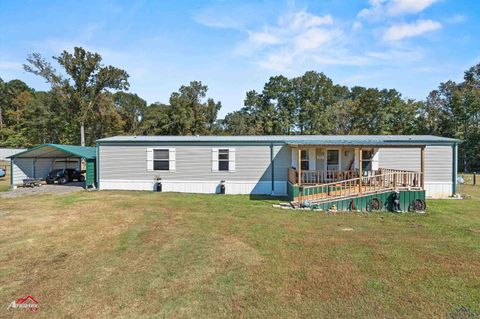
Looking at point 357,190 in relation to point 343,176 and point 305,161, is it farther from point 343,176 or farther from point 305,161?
point 305,161

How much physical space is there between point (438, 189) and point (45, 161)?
24.4 metres

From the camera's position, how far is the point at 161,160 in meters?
14.1

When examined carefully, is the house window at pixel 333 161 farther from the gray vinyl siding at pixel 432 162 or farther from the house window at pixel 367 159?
the gray vinyl siding at pixel 432 162

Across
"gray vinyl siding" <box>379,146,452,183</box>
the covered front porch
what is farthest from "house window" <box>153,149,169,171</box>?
"gray vinyl siding" <box>379,146,452,183</box>

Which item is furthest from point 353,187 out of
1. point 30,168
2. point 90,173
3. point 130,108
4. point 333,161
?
point 130,108

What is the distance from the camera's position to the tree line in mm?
30062

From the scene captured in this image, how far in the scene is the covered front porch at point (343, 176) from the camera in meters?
10.1

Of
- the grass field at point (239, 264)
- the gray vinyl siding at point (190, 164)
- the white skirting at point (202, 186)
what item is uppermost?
the gray vinyl siding at point (190, 164)

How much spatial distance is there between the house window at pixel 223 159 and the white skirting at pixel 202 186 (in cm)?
80

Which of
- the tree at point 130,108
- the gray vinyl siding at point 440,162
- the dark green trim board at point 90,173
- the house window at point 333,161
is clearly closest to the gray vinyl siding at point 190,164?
the dark green trim board at point 90,173

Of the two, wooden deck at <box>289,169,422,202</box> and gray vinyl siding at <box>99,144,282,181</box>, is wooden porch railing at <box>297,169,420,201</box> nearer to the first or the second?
wooden deck at <box>289,169,422,202</box>

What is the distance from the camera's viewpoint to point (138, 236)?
659 centimetres

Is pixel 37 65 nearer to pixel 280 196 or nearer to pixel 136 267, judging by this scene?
pixel 280 196

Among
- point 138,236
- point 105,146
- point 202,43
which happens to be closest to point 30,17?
point 105,146
